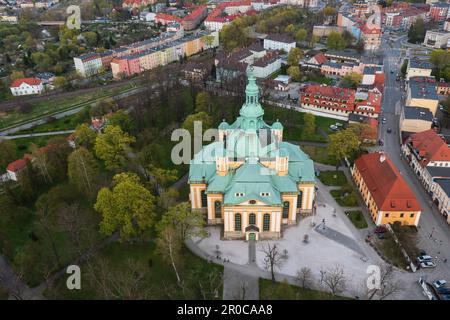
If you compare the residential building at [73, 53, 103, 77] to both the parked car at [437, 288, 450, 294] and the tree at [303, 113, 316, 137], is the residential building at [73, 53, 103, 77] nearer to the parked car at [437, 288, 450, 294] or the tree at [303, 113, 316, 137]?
the tree at [303, 113, 316, 137]

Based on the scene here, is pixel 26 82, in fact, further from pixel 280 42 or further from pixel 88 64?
pixel 280 42

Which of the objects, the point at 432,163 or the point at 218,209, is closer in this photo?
the point at 218,209

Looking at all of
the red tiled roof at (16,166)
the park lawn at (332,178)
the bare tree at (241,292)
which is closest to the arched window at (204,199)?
the bare tree at (241,292)

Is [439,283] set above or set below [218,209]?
below

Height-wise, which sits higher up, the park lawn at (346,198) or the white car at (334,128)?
the park lawn at (346,198)

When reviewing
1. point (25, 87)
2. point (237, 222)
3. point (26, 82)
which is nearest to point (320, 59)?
point (237, 222)

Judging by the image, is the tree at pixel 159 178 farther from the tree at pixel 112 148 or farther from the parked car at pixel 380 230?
the parked car at pixel 380 230

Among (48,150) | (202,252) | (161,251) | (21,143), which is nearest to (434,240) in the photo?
(202,252)
